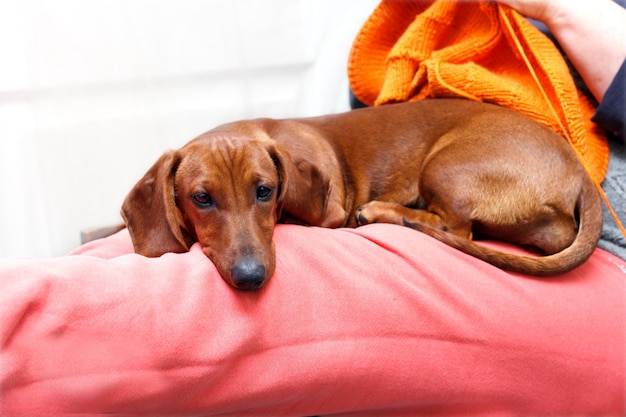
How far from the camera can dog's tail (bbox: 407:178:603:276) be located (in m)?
1.69

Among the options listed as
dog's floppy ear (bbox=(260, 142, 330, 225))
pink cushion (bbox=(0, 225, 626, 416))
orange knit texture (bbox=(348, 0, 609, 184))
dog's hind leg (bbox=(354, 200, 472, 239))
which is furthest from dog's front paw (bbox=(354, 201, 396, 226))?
orange knit texture (bbox=(348, 0, 609, 184))

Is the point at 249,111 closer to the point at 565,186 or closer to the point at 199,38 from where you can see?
the point at 199,38

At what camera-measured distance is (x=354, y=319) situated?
1.43 m

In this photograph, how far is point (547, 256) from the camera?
176cm

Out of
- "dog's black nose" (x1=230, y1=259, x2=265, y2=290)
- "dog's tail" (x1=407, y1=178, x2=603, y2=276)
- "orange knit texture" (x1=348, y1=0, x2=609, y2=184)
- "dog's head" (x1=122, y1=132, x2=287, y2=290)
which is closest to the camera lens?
"dog's black nose" (x1=230, y1=259, x2=265, y2=290)

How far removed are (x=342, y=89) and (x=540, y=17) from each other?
3.42 feet

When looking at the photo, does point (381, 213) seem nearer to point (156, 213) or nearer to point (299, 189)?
point (299, 189)

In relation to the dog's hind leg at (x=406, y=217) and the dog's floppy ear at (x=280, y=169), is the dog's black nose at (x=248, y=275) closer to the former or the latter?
the dog's floppy ear at (x=280, y=169)

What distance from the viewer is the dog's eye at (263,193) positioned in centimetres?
170

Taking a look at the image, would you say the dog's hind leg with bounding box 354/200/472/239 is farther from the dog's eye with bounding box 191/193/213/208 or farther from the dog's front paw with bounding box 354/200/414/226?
the dog's eye with bounding box 191/193/213/208

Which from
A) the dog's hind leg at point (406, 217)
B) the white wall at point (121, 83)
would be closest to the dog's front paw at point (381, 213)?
the dog's hind leg at point (406, 217)

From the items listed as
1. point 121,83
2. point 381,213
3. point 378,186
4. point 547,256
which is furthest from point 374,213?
point 121,83

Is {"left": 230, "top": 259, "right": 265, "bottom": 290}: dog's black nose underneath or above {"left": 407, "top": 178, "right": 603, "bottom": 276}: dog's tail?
above

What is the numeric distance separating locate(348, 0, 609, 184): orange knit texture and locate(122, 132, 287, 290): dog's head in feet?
2.64
